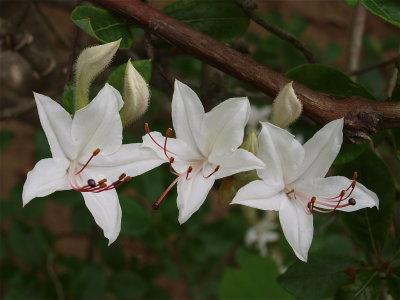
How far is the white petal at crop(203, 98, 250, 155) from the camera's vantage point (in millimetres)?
873

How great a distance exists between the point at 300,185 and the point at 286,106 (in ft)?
0.45

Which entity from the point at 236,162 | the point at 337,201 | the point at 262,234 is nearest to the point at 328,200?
the point at 337,201

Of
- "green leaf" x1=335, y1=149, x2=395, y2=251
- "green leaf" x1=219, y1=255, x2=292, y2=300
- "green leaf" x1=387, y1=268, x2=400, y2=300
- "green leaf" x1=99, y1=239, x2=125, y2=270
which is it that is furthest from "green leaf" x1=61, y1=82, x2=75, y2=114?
"green leaf" x1=99, y1=239, x2=125, y2=270

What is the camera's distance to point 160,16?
920 mm

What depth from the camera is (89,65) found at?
88 centimetres

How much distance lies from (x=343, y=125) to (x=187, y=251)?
3.82 feet

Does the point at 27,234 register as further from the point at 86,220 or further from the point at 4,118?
the point at 4,118

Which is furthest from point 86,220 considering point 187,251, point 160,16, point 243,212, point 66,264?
point 160,16

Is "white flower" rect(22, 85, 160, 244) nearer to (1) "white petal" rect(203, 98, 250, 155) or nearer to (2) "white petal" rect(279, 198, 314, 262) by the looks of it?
(1) "white petal" rect(203, 98, 250, 155)

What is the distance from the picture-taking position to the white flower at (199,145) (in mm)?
868

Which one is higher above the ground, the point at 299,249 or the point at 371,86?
the point at 299,249

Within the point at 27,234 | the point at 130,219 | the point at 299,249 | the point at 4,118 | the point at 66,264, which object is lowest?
the point at 66,264

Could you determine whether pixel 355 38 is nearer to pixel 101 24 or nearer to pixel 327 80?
pixel 327 80

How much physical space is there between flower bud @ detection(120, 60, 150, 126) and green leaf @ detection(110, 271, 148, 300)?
3.41 ft
